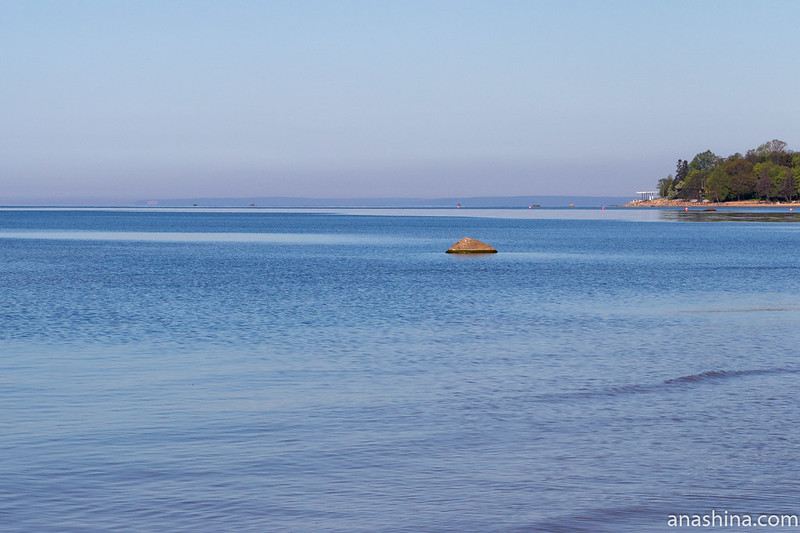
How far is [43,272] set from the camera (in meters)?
63.3

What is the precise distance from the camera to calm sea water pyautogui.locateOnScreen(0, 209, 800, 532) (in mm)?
11922

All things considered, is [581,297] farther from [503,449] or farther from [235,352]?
[503,449]

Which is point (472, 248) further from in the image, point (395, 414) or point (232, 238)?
point (395, 414)

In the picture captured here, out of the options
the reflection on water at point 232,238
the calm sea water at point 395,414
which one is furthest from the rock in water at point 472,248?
the calm sea water at point 395,414

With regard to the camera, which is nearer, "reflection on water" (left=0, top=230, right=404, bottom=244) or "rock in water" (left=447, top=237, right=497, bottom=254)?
"rock in water" (left=447, top=237, right=497, bottom=254)

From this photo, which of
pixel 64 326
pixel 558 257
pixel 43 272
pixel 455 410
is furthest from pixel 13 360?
pixel 558 257

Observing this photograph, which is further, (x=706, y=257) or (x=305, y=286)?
(x=706, y=257)

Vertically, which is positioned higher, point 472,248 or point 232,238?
point 472,248

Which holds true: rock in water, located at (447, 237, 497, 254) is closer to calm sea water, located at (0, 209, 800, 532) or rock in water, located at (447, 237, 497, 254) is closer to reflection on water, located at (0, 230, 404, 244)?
reflection on water, located at (0, 230, 404, 244)

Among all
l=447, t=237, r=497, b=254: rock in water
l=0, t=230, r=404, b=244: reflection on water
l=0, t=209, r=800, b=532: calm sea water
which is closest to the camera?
l=0, t=209, r=800, b=532: calm sea water

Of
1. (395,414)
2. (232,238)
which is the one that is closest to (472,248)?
(232,238)

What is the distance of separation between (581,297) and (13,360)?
26873 mm

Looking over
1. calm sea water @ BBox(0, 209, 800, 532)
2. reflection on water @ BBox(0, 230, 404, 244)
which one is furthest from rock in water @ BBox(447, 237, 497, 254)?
calm sea water @ BBox(0, 209, 800, 532)

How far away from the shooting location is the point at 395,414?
17.4 meters
